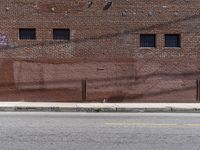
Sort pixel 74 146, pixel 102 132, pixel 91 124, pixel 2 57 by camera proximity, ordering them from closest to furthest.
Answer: pixel 74 146 → pixel 102 132 → pixel 91 124 → pixel 2 57

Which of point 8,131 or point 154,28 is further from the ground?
point 154,28

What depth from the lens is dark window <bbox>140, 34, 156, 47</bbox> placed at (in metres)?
25.1

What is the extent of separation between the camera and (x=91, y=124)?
49.4 feet

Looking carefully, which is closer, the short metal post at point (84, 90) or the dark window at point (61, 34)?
the short metal post at point (84, 90)

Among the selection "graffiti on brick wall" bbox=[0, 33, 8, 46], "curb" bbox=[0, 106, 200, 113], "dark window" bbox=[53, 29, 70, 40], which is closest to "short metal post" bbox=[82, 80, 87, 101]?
"dark window" bbox=[53, 29, 70, 40]

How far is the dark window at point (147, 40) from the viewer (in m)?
25.1

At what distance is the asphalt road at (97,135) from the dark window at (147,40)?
31.3ft

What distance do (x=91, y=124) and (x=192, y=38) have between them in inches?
448

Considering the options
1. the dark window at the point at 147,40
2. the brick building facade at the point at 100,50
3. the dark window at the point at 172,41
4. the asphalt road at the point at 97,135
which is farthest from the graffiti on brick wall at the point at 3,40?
the asphalt road at the point at 97,135

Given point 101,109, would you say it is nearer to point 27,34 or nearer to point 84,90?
point 84,90

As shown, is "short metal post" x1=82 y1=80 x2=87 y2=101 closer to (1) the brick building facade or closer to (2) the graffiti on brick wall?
(1) the brick building facade

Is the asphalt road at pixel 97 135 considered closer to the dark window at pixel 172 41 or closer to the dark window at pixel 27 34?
the dark window at pixel 27 34

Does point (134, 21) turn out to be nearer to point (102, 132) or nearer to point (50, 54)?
point (50, 54)

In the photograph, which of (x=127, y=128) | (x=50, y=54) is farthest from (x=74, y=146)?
(x=50, y=54)
